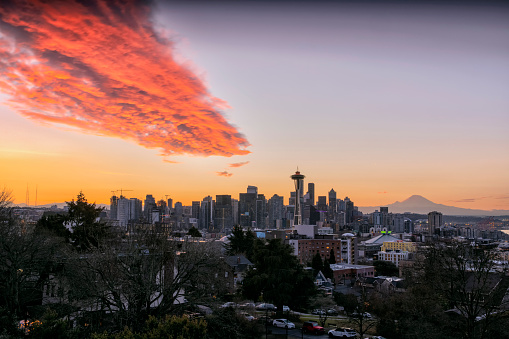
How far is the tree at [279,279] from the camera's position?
1436 inches

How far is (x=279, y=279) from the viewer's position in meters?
36.6

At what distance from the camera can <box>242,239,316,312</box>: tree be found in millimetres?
36466

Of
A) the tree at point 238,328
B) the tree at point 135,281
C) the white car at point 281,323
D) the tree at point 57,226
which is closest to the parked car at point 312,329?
the white car at point 281,323

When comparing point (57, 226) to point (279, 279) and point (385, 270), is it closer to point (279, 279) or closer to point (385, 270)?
point (279, 279)

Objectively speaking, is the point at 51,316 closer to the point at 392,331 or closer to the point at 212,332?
the point at 212,332

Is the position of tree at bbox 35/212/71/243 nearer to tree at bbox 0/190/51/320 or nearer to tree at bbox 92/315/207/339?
tree at bbox 0/190/51/320

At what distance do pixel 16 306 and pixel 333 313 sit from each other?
29024 mm

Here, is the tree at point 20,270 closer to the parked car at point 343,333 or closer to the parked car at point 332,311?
the parked car at point 343,333

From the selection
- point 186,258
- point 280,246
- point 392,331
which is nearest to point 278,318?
point 280,246

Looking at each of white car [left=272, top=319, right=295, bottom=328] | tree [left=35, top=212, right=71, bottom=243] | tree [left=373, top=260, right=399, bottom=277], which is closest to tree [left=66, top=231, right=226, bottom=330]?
white car [left=272, top=319, right=295, bottom=328]

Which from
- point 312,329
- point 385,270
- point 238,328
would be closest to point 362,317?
point 312,329

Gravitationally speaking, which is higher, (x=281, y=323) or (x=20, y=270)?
(x=20, y=270)

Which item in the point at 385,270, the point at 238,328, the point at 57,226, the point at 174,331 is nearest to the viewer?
the point at 174,331

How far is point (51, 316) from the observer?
14133 millimetres
